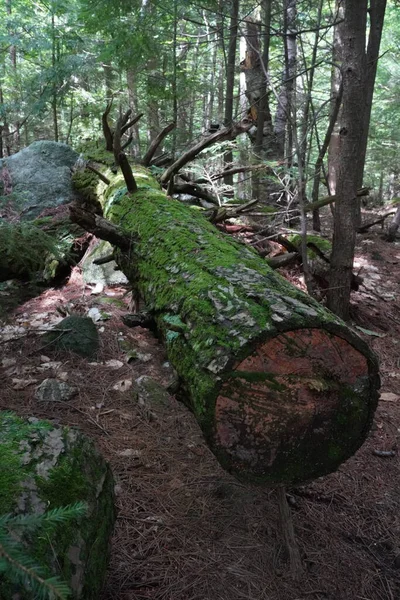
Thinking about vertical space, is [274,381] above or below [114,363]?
above

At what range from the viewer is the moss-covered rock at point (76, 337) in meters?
3.90

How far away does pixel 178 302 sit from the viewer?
2479 millimetres

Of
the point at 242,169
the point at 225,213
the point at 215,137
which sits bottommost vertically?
the point at 225,213

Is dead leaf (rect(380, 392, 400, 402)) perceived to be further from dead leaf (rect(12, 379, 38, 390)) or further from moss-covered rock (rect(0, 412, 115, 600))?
dead leaf (rect(12, 379, 38, 390))

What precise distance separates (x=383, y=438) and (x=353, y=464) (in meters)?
0.49

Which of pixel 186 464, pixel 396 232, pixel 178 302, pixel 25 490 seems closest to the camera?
pixel 25 490

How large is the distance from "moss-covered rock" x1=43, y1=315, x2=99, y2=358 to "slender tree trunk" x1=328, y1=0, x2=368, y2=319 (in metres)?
2.68

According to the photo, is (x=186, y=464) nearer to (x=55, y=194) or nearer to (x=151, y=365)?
(x=151, y=365)

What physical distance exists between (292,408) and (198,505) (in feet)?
3.47

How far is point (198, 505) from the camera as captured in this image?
252cm

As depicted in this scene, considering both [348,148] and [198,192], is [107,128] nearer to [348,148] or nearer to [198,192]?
[198,192]

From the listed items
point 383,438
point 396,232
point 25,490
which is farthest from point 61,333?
point 396,232

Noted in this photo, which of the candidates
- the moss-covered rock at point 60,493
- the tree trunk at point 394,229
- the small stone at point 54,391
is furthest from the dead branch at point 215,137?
the tree trunk at point 394,229

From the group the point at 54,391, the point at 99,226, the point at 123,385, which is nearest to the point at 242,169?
the point at 99,226
